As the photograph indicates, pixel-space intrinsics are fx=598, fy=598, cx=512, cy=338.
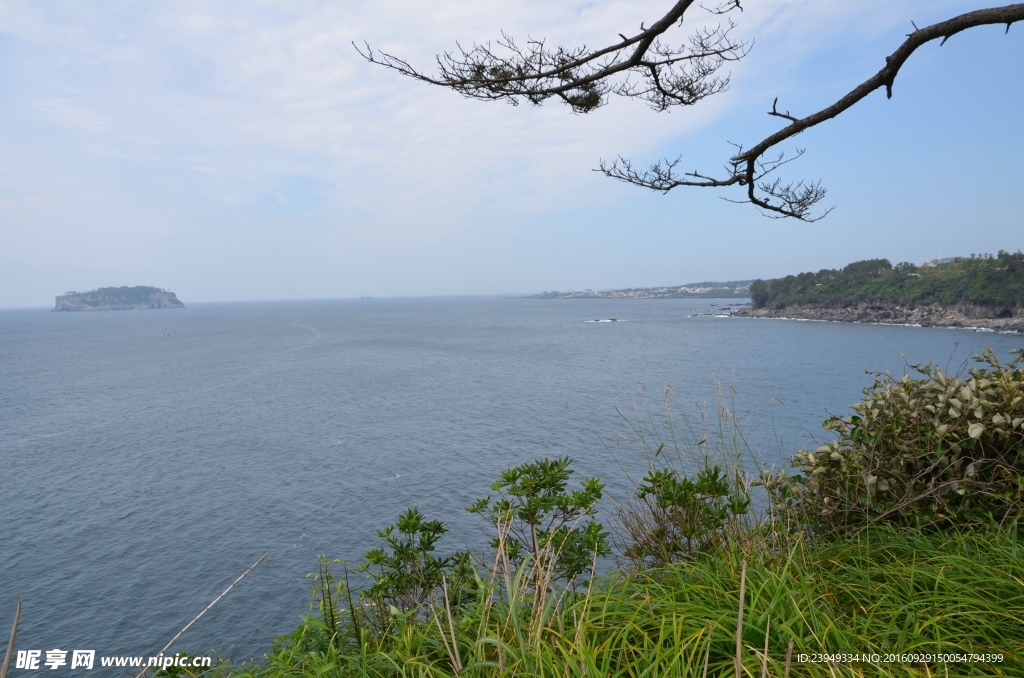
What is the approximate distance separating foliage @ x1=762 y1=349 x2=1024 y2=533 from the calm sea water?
1.32 m

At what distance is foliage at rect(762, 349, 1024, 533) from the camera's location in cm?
336

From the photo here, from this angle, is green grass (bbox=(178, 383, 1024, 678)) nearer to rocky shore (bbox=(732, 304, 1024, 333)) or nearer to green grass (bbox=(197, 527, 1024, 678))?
green grass (bbox=(197, 527, 1024, 678))

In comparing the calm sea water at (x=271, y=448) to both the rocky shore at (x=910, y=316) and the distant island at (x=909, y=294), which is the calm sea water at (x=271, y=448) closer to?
the rocky shore at (x=910, y=316)

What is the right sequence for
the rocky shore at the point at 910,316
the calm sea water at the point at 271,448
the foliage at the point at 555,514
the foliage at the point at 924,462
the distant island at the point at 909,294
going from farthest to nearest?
the distant island at the point at 909,294, the rocky shore at the point at 910,316, the calm sea water at the point at 271,448, the foliage at the point at 555,514, the foliage at the point at 924,462

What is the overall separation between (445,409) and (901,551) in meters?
32.0

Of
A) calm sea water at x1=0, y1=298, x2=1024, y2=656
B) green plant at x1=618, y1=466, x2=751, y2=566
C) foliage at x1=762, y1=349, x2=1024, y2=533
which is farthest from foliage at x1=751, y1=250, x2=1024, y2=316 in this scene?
green plant at x1=618, y1=466, x2=751, y2=566

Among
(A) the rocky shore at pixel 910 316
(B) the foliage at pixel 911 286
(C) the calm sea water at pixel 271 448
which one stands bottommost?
(C) the calm sea water at pixel 271 448

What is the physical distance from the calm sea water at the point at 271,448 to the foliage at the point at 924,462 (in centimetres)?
132

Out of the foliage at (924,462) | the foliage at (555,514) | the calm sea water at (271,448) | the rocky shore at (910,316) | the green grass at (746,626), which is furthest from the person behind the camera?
the rocky shore at (910,316)

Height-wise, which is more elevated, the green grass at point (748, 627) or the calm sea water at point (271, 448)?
the green grass at point (748, 627)

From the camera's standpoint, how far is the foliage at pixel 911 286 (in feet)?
229

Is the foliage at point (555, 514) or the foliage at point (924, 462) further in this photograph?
the foliage at point (555, 514)

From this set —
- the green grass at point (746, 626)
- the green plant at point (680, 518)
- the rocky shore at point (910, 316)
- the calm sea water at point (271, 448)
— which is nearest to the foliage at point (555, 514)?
the green plant at point (680, 518)

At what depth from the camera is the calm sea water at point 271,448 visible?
613 inches
